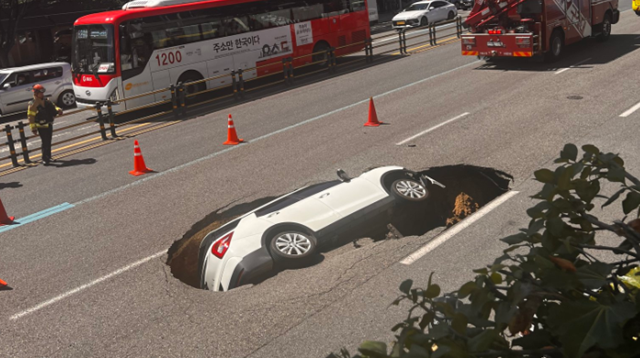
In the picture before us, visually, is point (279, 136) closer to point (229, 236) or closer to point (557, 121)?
point (557, 121)

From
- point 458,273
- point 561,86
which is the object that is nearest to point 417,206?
point 458,273

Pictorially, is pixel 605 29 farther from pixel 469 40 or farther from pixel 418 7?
pixel 418 7

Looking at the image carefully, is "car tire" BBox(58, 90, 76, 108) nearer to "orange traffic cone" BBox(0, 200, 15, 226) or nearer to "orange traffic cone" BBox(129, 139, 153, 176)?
"orange traffic cone" BBox(129, 139, 153, 176)

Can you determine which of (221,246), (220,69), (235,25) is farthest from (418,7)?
(221,246)

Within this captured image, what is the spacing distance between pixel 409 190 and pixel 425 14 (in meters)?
30.7

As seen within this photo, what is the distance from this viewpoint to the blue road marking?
10.5 m

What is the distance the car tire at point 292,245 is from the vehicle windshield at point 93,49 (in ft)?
43.8

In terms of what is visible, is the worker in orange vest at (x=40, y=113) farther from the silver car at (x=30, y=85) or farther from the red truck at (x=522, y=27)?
the red truck at (x=522, y=27)

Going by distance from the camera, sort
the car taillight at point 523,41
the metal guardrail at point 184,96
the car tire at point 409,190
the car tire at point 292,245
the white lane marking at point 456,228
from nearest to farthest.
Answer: the white lane marking at point 456,228, the car tire at point 292,245, the car tire at point 409,190, the metal guardrail at point 184,96, the car taillight at point 523,41

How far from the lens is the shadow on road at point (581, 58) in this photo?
20047mm

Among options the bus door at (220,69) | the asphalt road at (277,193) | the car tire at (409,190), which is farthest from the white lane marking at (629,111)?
the bus door at (220,69)

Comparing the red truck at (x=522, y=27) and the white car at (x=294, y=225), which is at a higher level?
the red truck at (x=522, y=27)

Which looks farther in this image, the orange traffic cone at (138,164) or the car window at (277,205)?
the orange traffic cone at (138,164)

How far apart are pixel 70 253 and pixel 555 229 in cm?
840
